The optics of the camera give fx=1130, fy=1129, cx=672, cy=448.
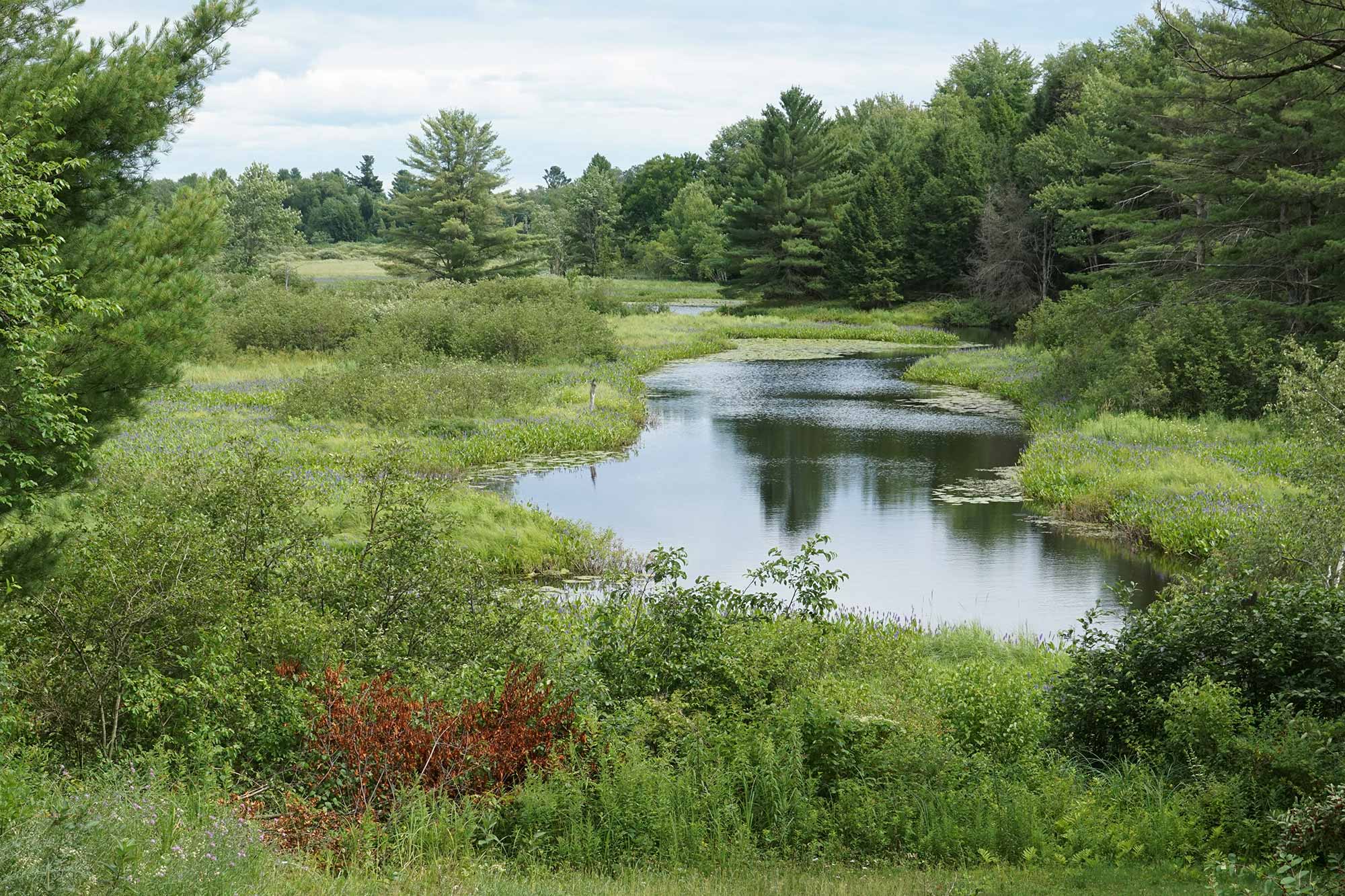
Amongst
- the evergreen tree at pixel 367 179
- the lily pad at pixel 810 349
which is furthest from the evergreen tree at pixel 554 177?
the lily pad at pixel 810 349

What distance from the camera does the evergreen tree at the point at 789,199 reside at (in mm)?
70438

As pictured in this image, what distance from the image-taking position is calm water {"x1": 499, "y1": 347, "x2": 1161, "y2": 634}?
15.3 metres

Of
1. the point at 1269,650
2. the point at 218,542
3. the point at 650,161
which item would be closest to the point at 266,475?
the point at 218,542

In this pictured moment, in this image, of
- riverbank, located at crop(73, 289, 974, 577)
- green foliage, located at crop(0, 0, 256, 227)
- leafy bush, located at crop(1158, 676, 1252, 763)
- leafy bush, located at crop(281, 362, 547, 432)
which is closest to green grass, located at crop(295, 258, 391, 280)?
riverbank, located at crop(73, 289, 974, 577)

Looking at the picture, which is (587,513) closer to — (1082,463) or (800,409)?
(1082,463)

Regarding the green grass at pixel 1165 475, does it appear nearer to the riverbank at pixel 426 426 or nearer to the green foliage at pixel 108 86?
the riverbank at pixel 426 426

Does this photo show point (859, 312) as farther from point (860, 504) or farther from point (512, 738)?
point (512, 738)

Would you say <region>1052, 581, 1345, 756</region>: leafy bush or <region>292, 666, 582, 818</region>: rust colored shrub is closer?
<region>292, 666, 582, 818</region>: rust colored shrub

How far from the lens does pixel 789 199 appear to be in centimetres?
7175

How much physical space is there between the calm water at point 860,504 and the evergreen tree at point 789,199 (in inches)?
1476

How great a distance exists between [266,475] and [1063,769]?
647cm

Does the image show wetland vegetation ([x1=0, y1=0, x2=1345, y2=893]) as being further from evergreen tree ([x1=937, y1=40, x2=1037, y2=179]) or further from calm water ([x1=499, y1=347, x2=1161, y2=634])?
evergreen tree ([x1=937, y1=40, x2=1037, y2=179])

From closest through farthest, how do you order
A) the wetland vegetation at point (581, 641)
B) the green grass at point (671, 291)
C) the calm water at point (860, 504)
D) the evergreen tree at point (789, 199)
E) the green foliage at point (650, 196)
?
1. the wetland vegetation at point (581, 641)
2. the calm water at point (860, 504)
3. the evergreen tree at point (789, 199)
4. the green grass at point (671, 291)
5. the green foliage at point (650, 196)

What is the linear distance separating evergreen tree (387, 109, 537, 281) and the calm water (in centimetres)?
3123
